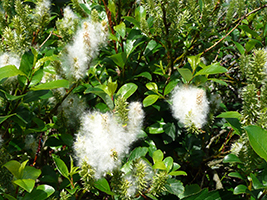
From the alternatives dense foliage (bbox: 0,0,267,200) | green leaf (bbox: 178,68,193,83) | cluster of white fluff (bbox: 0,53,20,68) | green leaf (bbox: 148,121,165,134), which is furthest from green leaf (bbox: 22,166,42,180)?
green leaf (bbox: 178,68,193,83)

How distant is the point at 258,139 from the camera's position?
802mm

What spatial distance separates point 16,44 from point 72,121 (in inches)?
19.0

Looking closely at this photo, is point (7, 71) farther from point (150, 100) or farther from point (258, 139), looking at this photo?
point (258, 139)

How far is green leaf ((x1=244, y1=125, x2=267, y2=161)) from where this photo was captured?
2.59 feet

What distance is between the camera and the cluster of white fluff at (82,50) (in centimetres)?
116

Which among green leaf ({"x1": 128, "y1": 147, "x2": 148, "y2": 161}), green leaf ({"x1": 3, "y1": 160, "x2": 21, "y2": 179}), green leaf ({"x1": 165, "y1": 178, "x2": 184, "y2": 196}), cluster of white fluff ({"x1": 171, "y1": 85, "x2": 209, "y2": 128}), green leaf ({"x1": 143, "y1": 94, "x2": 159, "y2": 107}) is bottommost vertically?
green leaf ({"x1": 165, "y1": 178, "x2": 184, "y2": 196})

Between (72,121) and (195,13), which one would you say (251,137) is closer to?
(195,13)

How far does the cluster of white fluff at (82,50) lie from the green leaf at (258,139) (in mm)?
809

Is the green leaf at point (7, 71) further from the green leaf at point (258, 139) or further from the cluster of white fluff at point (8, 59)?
the green leaf at point (258, 139)

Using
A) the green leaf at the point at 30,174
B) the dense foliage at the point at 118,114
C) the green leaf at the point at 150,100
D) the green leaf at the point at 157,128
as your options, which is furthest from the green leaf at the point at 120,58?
the green leaf at the point at 30,174

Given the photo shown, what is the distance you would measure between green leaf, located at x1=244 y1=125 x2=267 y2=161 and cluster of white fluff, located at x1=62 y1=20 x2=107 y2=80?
809 mm

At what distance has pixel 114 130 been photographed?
88cm

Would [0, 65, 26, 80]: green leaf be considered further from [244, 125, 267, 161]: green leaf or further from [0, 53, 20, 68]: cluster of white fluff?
[244, 125, 267, 161]: green leaf

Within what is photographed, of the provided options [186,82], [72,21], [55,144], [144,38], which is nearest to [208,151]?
[186,82]
